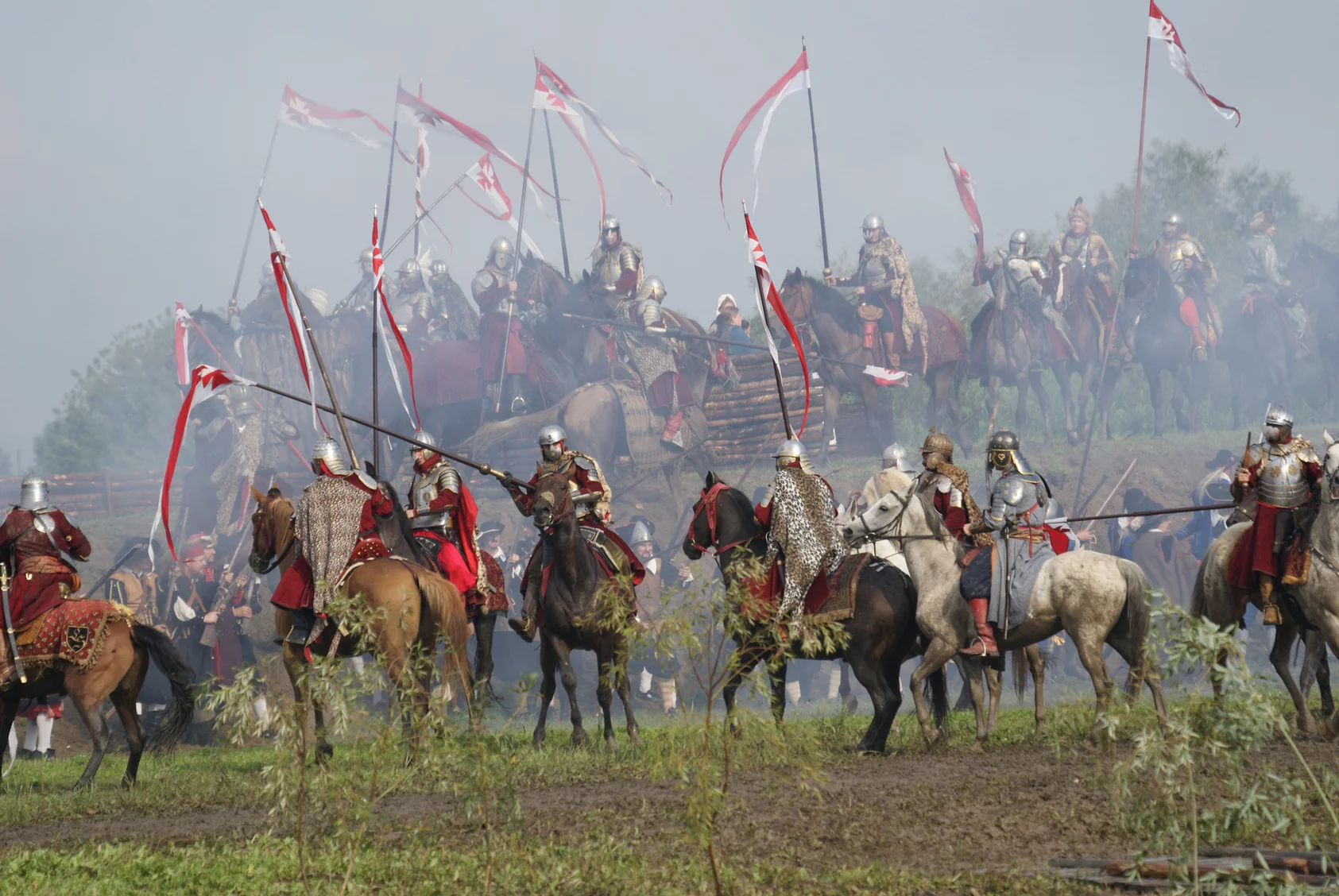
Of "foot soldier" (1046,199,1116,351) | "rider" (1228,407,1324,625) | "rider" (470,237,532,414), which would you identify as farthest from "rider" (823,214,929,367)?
"rider" (1228,407,1324,625)

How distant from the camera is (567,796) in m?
9.33

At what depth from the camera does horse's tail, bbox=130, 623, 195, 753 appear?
37.9ft

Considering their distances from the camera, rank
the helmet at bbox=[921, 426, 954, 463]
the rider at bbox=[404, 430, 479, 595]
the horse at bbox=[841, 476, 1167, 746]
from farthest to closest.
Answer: the rider at bbox=[404, 430, 479, 595] < the helmet at bbox=[921, 426, 954, 463] < the horse at bbox=[841, 476, 1167, 746]

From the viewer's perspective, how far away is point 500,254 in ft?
115

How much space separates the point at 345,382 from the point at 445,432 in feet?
Result: 10.4

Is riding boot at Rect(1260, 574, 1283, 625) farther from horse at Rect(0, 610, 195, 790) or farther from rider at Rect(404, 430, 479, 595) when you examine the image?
horse at Rect(0, 610, 195, 790)

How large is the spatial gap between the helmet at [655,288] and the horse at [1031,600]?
20.2 m

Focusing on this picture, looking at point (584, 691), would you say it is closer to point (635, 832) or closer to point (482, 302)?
point (482, 302)

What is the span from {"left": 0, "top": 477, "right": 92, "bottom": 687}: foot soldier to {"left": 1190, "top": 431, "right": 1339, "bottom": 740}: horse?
9.11 metres

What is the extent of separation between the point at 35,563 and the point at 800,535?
650 cm

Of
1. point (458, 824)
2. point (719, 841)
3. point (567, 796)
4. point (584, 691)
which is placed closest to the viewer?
point (719, 841)

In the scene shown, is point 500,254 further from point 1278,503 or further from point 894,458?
point 1278,503

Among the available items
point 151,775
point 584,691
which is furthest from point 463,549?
point 584,691

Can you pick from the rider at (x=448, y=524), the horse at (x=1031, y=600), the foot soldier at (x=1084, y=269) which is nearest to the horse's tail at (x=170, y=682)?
the rider at (x=448, y=524)
